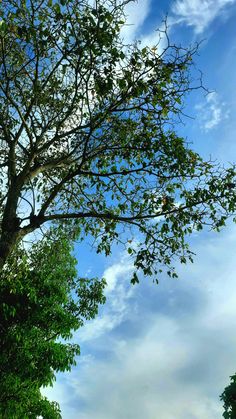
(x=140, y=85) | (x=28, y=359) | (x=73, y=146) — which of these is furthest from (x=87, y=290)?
(x=140, y=85)

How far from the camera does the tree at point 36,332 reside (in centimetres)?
1931

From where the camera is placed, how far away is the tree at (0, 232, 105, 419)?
1931 cm

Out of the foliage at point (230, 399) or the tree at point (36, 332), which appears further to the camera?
the foliage at point (230, 399)

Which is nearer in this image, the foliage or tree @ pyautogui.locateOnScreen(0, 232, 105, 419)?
tree @ pyautogui.locateOnScreen(0, 232, 105, 419)

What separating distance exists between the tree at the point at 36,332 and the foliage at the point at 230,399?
645 inches

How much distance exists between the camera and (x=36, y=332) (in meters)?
20.4

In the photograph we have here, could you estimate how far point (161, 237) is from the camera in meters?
13.0

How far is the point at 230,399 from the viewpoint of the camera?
1299 inches

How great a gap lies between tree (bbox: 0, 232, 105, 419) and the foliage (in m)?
16.4

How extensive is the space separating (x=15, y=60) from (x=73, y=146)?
10.4 ft

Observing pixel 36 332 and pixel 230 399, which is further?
pixel 230 399

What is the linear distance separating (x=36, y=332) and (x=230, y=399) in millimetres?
19604

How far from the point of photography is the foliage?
32447mm

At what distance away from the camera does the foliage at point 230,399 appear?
1277 inches
